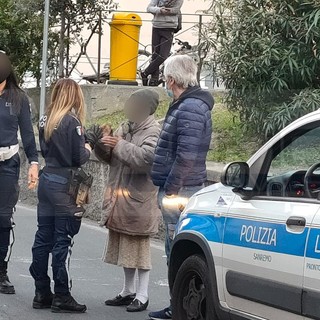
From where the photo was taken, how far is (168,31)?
1534 centimetres

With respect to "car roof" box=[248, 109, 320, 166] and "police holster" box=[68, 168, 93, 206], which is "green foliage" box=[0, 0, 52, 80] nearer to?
"police holster" box=[68, 168, 93, 206]

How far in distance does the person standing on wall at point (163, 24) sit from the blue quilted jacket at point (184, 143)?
8197mm

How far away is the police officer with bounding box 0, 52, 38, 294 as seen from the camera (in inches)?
316

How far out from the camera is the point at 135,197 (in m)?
7.65

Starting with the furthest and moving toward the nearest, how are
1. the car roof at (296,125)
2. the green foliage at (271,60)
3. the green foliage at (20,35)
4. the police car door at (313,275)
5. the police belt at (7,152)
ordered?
1. the green foliage at (20,35)
2. the green foliage at (271,60)
3. the police belt at (7,152)
4. the car roof at (296,125)
5. the police car door at (313,275)

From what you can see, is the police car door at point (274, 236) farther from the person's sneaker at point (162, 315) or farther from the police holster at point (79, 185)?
the police holster at point (79, 185)

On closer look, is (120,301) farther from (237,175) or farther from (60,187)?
(237,175)

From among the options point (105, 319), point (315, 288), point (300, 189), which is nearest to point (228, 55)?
point (105, 319)

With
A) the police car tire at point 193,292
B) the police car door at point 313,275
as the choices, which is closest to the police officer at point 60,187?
the police car tire at point 193,292

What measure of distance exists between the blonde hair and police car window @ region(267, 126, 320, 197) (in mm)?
2105

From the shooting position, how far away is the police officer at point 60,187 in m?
7.48

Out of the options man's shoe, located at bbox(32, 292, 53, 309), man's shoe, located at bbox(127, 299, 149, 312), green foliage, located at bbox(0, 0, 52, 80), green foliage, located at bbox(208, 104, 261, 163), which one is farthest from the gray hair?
green foliage, located at bbox(0, 0, 52, 80)

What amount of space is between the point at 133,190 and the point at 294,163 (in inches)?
79.7

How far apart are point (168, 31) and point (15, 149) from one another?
7587 mm
